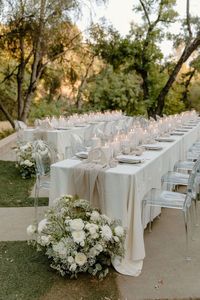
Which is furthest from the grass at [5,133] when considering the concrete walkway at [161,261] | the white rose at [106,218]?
the white rose at [106,218]

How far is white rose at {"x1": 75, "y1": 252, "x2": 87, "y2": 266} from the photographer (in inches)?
117

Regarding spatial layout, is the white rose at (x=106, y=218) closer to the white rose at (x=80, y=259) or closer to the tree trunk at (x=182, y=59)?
the white rose at (x=80, y=259)

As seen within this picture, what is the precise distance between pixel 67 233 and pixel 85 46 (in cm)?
1351

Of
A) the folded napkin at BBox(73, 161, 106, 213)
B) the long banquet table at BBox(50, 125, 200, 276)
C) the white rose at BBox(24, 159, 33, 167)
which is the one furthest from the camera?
the white rose at BBox(24, 159, 33, 167)

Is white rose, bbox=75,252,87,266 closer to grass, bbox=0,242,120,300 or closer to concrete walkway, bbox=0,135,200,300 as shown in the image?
grass, bbox=0,242,120,300

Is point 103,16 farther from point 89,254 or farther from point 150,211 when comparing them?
point 89,254

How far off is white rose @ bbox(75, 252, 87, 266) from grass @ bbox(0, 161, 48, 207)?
86.7 inches

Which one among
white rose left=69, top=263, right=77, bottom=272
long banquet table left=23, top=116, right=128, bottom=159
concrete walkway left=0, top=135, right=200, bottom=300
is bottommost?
concrete walkway left=0, top=135, right=200, bottom=300

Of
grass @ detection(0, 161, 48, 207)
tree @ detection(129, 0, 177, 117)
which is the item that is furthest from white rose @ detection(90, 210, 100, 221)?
tree @ detection(129, 0, 177, 117)

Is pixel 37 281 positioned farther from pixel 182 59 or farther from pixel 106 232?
pixel 182 59

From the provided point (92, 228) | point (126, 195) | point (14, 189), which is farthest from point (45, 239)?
point (14, 189)

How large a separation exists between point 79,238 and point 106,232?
0.73ft

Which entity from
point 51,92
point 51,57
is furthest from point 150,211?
point 51,92

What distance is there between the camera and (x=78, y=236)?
2.98 meters
